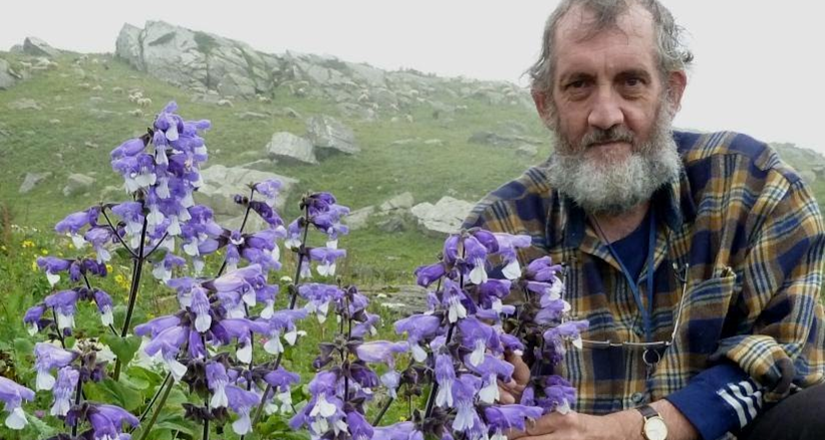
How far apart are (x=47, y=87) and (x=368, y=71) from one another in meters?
21.8

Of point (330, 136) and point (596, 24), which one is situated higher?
point (596, 24)

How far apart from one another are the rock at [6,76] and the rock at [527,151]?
20.6 meters

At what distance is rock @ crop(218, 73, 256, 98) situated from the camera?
4375cm

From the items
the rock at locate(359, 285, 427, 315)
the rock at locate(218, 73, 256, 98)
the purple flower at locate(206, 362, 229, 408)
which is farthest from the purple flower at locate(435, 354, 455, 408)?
the rock at locate(218, 73, 256, 98)

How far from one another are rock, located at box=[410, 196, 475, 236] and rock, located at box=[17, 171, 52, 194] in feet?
34.0

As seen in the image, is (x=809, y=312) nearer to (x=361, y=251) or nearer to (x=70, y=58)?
(x=361, y=251)

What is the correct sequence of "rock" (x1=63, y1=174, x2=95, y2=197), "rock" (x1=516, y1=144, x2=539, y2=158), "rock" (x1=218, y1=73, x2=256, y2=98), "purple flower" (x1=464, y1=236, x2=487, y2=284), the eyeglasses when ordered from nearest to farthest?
"purple flower" (x1=464, y1=236, x2=487, y2=284), the eyeglasses, "rock" (x1=63, y1=174, x2=95, y2=197), "rock" (x1=516, y1=144, x2=539, y2=158), "rock" (x1=218, y1=73, x2=256, y2=98)

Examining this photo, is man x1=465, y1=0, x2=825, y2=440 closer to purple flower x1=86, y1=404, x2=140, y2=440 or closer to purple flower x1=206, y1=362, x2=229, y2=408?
purple flower x1=206, y1=362, x2=229, y2=408

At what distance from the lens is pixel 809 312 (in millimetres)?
3715

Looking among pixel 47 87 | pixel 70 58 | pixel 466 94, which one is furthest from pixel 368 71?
pixel 47 87

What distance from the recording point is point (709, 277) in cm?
397

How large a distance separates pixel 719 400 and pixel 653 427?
31 cm

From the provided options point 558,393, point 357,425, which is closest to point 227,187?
point 558,393

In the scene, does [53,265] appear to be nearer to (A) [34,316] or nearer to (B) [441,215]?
(A) [34,316]
